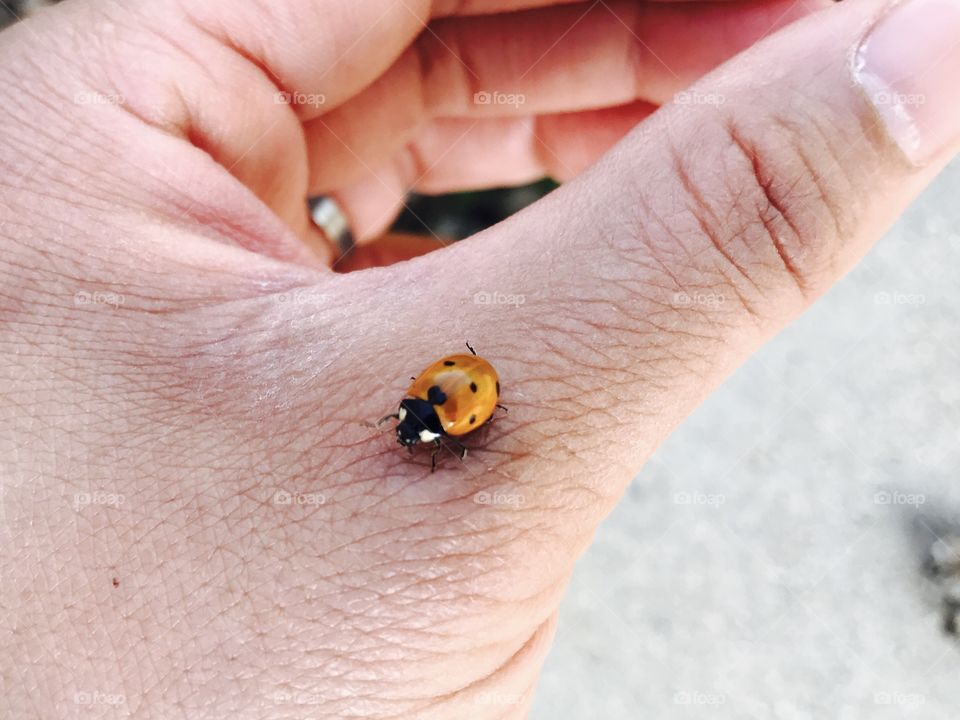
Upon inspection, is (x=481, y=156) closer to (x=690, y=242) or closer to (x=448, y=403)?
(x=690, y=242)

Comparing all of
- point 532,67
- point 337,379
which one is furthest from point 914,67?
point 532,67

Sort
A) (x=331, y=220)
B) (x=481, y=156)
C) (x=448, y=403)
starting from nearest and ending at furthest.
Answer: (x=448, y=403)
(x=331, y=220)
(x=481, y=156)

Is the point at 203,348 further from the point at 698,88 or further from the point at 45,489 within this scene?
the point at 698,88

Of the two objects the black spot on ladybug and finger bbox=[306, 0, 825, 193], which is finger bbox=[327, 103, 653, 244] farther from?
the black spot on ladybug

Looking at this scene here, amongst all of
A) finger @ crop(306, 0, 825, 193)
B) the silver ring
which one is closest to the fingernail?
finger @ crop(306, 0, 825, 193)

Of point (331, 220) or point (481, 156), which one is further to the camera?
point (481, 156)

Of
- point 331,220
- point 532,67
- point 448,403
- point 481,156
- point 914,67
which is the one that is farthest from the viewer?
point 481,156

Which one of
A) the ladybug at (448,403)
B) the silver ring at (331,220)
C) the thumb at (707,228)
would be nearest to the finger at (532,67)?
the silver ring at (331,220)

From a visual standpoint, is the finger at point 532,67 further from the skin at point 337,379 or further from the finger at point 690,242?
the finger at point 690,242
